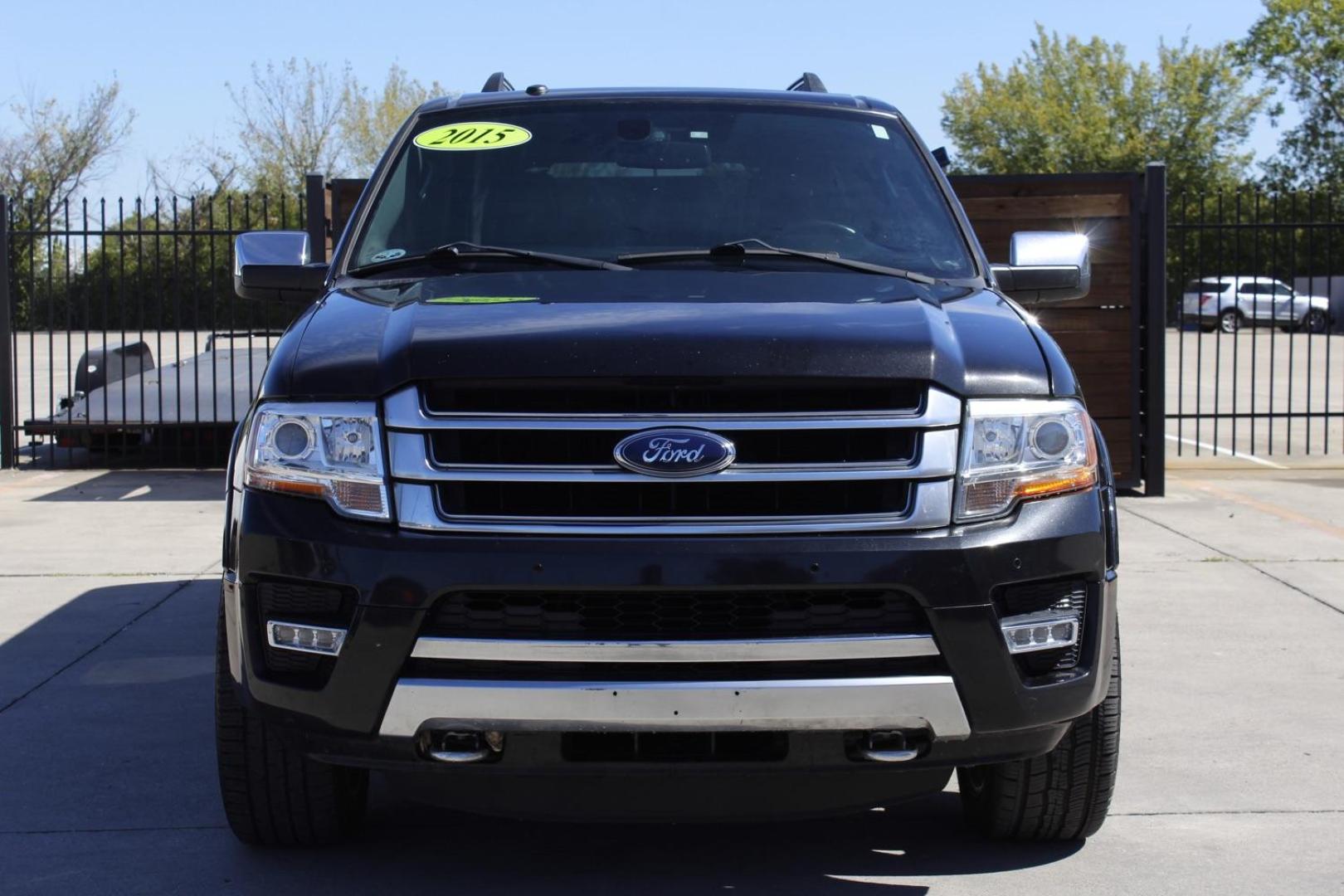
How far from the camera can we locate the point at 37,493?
1141 centimetres

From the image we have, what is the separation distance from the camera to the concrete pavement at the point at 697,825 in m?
3.97

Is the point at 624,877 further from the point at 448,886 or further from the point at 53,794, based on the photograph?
the point at 53,794

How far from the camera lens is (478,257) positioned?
438cm

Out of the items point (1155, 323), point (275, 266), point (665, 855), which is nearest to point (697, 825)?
point (665, 855)

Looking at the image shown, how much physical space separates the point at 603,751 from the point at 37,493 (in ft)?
29.8

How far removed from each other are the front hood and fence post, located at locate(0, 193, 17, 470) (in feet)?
30.3

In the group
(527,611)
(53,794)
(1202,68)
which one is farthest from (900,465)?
(1202,68)

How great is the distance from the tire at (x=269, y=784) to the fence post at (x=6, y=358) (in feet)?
29.9

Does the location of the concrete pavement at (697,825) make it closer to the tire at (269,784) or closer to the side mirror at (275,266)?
the tire at (269,784)

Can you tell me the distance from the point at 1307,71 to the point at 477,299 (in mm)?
46953

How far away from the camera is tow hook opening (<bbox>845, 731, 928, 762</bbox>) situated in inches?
133

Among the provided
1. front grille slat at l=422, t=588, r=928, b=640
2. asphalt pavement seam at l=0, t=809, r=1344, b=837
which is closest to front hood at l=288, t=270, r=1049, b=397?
front grille slat at l=422, t=588, r=928, b=640

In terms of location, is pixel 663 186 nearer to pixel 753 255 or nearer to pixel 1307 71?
pixel 753 255

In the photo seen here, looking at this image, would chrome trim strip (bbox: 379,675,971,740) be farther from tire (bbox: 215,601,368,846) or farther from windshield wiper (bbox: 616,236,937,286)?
windshield wiper (bbox: 616,236,937,286)
